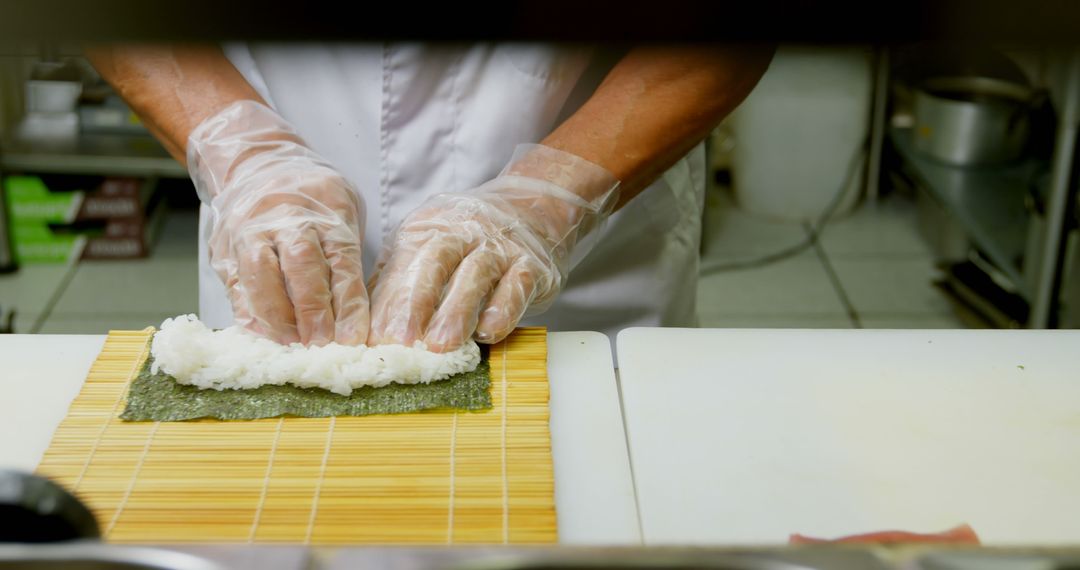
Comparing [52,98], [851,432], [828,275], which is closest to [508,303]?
[851,432]

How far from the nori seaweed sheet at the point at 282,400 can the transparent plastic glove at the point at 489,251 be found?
65 millimetres

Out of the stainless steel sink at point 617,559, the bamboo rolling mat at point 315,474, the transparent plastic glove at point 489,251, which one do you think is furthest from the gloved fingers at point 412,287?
the stainless steel sink at point 617,559

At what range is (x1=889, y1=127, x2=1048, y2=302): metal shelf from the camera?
112 inches

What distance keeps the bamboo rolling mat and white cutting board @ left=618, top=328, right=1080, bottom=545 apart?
0.39 ft

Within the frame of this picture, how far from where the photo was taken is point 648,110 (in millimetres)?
1337

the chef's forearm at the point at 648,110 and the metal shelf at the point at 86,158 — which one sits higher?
the chef's forearm at the point at 648,110

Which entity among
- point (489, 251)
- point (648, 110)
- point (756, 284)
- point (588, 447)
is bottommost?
point (756, 284)

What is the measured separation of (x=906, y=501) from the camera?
94 cm

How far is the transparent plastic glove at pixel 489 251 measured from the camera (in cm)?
112

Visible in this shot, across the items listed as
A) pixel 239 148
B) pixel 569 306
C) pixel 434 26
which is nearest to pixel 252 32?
pixel 434 26

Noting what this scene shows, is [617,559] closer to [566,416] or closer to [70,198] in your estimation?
[566,416]

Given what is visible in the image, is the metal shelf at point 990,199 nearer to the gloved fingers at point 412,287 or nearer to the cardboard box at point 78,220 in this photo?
the gloved fingers at point 412,287

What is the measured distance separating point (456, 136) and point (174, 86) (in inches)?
14.5

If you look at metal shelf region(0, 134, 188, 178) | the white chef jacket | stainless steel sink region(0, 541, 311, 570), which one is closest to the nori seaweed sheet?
the white chef jacket
